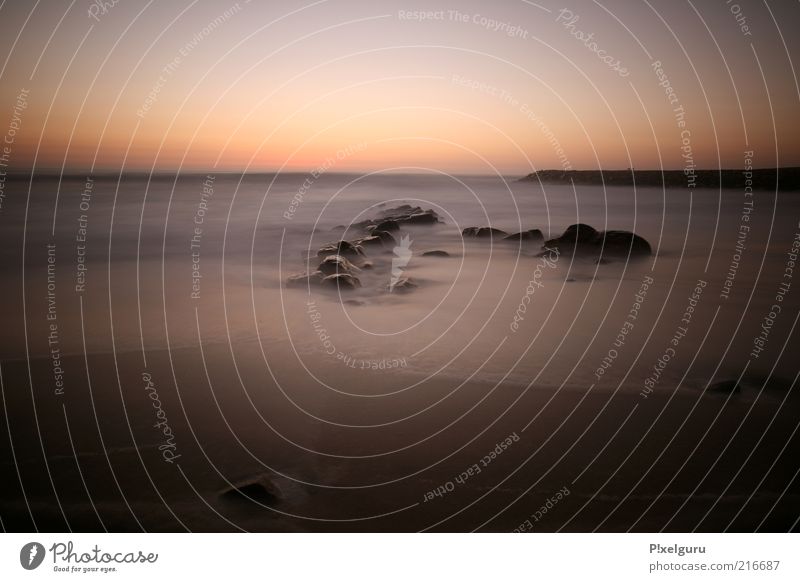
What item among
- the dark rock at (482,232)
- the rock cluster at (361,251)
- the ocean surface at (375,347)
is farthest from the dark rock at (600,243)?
the rock cluster at (361,251)

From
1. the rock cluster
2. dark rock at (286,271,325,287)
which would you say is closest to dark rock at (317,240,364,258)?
the rock cluster

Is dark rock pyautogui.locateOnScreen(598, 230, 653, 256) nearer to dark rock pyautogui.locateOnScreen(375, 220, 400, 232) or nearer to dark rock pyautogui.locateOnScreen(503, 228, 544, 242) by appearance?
dark rock pyautogui.locateOnScreen(503, 228, 544, 242)

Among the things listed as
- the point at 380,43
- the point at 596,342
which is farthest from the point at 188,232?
the point at 596,342

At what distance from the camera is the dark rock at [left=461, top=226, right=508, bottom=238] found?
7180 mm

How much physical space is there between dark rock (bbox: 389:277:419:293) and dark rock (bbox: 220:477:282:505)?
2.50 meters

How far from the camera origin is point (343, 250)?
654 cm

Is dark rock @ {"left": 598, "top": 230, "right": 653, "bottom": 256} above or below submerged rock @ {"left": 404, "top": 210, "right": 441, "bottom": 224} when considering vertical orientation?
below

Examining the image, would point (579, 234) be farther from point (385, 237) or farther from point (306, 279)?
point (306, 279)

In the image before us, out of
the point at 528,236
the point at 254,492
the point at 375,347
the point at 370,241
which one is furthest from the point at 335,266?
the point at 254,492

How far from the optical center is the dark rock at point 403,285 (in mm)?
5992

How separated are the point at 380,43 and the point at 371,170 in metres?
1.19

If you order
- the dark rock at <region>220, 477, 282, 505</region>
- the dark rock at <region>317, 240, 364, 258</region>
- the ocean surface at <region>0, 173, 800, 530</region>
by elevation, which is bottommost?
the dark rock at <region>220, 477, 282, 505</region>

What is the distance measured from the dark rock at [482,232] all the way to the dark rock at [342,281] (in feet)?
5.97

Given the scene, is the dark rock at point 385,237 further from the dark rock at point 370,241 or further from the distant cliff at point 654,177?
the distant cliff at point 654,177
